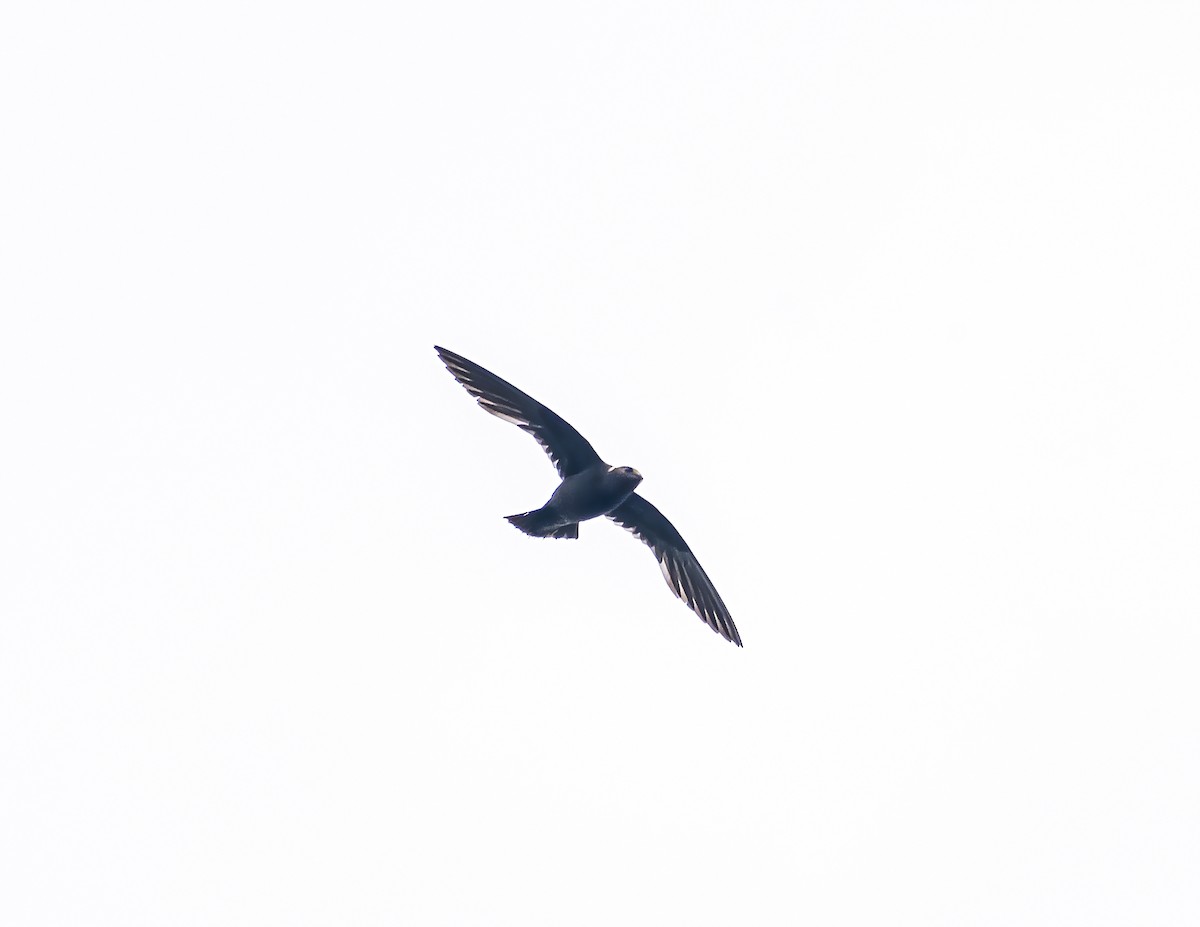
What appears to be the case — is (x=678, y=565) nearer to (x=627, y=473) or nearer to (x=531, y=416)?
(x=627, y=473)

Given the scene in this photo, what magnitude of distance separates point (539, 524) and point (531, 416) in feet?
5.24

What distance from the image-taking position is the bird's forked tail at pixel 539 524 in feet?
74.5

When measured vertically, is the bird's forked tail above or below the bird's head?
below

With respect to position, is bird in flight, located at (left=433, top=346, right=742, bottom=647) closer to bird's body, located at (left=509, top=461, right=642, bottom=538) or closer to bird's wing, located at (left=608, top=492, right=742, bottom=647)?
bird's body, located at (left=509, top=461, right=642, bottom=538)

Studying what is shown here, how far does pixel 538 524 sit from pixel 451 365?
2805 millimetres

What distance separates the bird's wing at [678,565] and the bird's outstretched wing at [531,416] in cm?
199

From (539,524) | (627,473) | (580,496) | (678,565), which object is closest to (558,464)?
(580,496)

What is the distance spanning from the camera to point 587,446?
23.0 metres

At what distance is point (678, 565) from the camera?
2572cm

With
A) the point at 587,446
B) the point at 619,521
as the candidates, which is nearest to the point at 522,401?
the point at 587,446

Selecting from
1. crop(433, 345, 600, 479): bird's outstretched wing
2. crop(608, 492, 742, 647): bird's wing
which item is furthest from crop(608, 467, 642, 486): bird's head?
crop(608, 492, 742, 647): bird's wing

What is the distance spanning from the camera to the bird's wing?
25125 millimetres

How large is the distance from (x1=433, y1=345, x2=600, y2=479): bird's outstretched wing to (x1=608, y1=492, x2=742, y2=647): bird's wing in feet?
6.52

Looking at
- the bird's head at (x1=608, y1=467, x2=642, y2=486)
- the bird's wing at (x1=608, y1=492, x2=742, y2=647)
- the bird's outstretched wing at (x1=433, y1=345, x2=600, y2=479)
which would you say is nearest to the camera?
the bird's head at (x1=608, y1=467, x2=642, y2=486)
